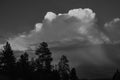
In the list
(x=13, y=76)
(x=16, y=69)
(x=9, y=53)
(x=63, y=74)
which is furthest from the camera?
(x=63, y=74)

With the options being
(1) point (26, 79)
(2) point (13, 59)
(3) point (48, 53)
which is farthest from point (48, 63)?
(1) point (26, 79)

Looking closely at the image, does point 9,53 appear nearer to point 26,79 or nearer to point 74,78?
point 26,79

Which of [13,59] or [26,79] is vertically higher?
[13,59]

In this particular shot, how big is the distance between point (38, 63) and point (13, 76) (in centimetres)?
2009

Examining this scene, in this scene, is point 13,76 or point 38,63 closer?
point 13,76

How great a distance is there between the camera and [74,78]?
3932 inches

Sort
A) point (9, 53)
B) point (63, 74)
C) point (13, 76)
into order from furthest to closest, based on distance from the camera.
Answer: point (63, 74) → point (9, 53) → point (13, 76)

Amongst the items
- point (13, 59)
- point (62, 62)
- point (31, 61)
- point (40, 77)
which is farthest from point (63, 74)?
point (40, 77)

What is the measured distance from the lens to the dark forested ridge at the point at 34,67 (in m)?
64.2

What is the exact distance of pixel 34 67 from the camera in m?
90.9

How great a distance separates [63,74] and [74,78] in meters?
6.89

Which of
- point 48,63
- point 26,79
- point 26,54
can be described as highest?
point 26,54

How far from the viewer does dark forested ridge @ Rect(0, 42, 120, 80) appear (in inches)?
2526

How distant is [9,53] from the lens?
78.8 meters
